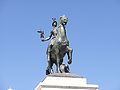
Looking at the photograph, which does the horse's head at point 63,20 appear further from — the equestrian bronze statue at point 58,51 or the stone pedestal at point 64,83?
the stone pedestal at point 64,83

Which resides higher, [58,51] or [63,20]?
[63,20]

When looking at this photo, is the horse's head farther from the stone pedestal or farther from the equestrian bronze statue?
the stone pedestal

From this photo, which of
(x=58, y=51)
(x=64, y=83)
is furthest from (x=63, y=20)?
(x=64, y=83)

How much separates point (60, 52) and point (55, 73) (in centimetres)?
124

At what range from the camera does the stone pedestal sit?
774 inches

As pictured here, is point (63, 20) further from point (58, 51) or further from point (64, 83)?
point (64, 83)

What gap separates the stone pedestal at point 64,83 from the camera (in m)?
19.7

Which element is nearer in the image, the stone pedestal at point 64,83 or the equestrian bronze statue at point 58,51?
the stone pedestal at point 64,83

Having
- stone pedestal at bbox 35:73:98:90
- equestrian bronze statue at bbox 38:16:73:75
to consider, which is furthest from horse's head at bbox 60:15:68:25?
stone pedestal at bbox 35:73:98:90

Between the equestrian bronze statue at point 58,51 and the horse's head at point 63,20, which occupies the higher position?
the horse's head at point 63,20

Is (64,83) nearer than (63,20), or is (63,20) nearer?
(64,83)

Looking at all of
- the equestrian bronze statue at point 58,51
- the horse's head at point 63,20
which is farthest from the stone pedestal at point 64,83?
the horse's head at point 63,20

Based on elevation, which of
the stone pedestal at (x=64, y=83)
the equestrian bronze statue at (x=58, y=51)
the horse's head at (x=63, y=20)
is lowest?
the stone pedestal at (x=64, y=83)

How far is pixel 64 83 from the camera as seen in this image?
65.6 feet
